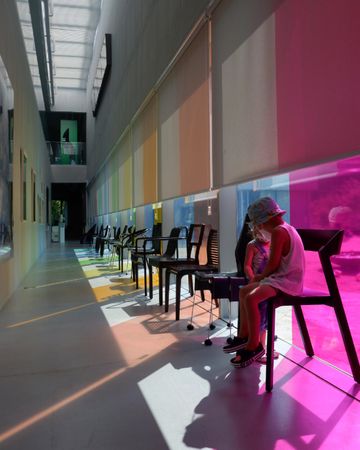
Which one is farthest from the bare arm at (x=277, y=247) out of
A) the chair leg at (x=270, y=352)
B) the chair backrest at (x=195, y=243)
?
the chair backrest at (x=195, y=243)

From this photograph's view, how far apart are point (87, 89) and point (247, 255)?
879 inches

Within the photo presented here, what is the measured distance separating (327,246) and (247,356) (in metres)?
0.84

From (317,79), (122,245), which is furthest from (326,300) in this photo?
(122,245)

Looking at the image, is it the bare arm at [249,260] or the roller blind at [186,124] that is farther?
the roller blind at [186,124]

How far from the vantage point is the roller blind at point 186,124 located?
514cm

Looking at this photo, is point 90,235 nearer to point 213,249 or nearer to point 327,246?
point 213,249

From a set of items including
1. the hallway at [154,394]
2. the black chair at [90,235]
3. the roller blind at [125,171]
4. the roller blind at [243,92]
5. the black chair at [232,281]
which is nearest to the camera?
the hallway at [154,394]

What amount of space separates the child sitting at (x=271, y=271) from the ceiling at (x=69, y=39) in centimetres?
785

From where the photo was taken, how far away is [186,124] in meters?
5.79

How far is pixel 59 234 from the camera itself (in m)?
23.6

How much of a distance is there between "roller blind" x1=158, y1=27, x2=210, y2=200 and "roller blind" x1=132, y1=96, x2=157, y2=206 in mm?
636

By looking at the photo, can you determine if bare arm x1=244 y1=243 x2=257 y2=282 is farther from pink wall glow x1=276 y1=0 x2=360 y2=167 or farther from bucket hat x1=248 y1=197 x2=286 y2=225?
pink wall glow x1=276 y1=0 x2=360 y2=167

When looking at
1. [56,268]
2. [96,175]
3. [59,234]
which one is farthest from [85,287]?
[59,234]

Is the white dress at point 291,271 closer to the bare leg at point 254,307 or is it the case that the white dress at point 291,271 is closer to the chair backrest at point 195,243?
the bare leg at point 254,307
